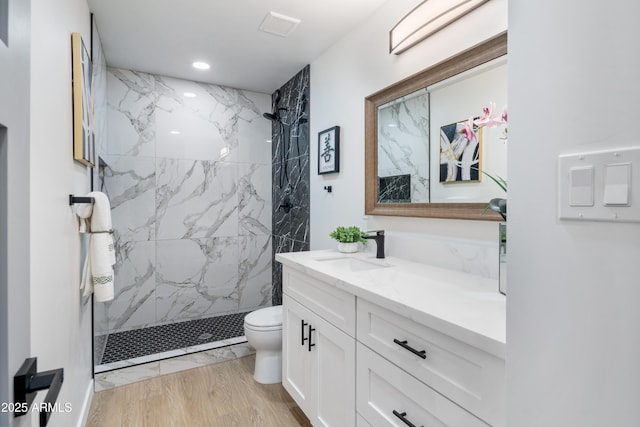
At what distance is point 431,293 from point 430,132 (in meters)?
0.92

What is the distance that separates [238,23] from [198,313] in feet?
8.91

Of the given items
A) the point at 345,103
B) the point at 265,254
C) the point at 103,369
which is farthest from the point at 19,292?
the point at 265,254

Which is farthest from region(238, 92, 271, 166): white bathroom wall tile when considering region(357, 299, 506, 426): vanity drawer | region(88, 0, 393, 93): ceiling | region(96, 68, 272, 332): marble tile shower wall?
region(357, 299, 506, 426): vanity drawer

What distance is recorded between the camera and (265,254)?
12.1ft

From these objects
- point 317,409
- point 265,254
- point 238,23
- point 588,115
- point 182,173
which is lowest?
point 317,409

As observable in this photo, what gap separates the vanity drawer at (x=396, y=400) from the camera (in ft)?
2.99

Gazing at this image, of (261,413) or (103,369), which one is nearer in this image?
(261,413)

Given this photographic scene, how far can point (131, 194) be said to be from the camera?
304 cm

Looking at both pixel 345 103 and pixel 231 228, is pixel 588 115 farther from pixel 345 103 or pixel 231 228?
pixel 231 228

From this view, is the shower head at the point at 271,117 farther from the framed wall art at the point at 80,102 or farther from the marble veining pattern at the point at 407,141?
the framed wall art at the point at 80,102

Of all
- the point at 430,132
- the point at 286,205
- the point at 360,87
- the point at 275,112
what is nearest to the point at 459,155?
the point at 430,132

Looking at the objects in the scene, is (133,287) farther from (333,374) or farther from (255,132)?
(333,374)

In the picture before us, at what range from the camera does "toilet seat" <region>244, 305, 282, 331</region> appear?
7.00 ft

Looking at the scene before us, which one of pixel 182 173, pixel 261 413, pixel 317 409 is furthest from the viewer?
pixel 182 173
